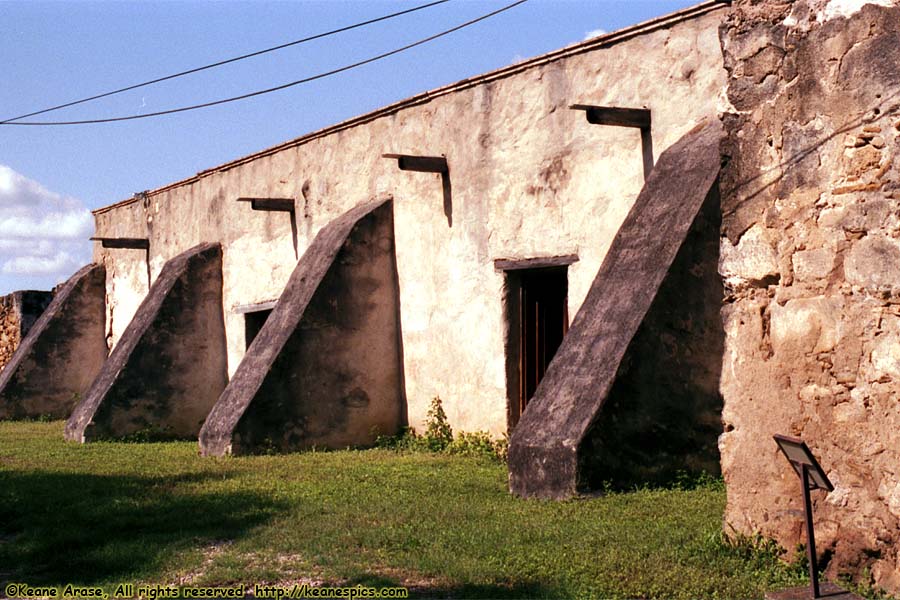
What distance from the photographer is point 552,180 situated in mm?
9570

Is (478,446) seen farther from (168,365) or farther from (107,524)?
(168,365)

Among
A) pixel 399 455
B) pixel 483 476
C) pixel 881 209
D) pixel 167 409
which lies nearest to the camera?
pixel 881 209

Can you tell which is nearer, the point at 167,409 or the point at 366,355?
the point at 366,355

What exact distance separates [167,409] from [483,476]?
665 centimetres

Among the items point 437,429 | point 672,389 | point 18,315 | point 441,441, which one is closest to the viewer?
Result: point 672,389

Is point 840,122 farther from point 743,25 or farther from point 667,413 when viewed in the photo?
point 667,413

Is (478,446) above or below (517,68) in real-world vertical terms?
below

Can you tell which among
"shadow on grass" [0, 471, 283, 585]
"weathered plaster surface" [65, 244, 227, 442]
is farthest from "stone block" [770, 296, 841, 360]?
"weathered plaster surface" [65, 244, 227, 442]

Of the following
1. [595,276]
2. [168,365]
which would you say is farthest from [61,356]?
[595,276]

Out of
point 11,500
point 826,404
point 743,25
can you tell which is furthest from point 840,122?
point 11,500

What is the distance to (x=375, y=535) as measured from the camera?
6.00 metres

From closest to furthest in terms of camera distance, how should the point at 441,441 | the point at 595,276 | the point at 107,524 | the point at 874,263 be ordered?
the point at 874,263, the point at 107,524, the point at 595,276, the point at 441,441

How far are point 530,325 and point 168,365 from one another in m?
5.84

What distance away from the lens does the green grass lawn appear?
16.3ft
